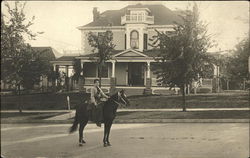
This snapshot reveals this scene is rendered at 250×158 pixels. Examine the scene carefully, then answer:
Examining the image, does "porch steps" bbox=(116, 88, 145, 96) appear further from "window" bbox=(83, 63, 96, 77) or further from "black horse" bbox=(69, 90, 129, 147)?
"window" bbox=(83, 63, 96, 77)

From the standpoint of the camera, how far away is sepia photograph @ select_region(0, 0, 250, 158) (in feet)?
25.2

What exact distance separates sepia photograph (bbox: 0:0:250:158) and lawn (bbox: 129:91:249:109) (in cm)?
5

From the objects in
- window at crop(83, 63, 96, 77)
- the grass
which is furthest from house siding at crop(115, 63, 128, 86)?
the grass

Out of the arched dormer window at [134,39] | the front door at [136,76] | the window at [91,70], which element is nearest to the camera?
the front door at [136,76]

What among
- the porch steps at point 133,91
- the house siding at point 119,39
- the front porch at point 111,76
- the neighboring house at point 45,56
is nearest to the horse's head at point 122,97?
the front porch at point 111,76

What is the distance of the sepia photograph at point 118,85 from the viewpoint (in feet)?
25.2

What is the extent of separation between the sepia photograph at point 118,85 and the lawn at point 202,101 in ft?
0.17

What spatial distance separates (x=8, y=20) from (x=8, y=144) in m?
3.94

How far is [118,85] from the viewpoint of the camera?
9500 millimetres

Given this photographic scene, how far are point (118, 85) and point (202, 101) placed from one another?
5145 millimetres

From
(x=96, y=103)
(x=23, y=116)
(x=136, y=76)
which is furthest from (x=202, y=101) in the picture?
(x=23, y=116)

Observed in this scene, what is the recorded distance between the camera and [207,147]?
26.9 ft

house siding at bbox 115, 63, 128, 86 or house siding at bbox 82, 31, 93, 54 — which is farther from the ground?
house siding at bbox 82, 31, 93, 54

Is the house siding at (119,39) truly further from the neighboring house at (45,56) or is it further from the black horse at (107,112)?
the black horse at (107,112)
